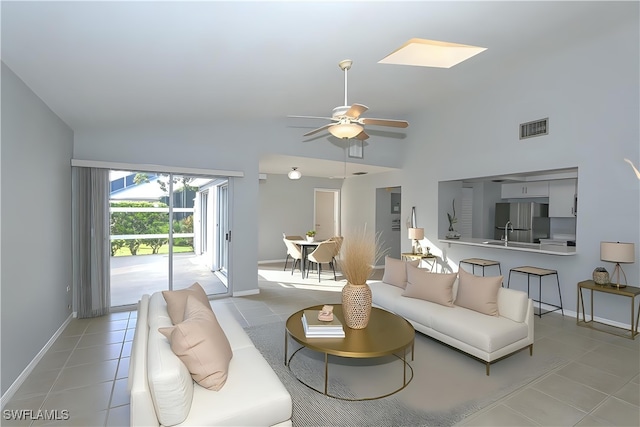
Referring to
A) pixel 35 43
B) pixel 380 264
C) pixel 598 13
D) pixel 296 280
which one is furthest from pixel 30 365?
pixel 380 264

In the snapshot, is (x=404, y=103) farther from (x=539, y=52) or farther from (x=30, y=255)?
(x=30, y=255)

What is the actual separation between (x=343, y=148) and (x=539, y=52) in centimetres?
331

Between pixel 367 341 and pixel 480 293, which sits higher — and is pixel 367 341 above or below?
below

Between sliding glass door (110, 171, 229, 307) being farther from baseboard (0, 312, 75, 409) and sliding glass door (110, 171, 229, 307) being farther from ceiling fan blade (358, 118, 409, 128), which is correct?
ceiling fan blade (358, 118, 409, 128)

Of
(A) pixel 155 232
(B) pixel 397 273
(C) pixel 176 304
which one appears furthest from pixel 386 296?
(A) pixel 155 232

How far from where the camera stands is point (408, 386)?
2590 millimetres

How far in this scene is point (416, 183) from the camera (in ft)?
21.8

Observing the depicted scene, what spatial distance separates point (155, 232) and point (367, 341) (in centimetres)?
370

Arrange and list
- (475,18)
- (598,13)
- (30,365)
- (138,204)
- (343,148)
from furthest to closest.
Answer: (343,148)
(138,204)
(598,13)
(475,18)
(30,365)

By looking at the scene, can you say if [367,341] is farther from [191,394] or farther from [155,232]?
[155,232]

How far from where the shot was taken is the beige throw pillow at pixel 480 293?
10.4 feet

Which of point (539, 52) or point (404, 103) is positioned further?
point (404, 103)

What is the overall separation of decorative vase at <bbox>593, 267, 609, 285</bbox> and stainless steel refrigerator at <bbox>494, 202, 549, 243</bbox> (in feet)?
9.91

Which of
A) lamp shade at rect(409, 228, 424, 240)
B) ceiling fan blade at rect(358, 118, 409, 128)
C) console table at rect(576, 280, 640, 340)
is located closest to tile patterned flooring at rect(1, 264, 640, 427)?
console table at rect(576, 280, 640, 340)
